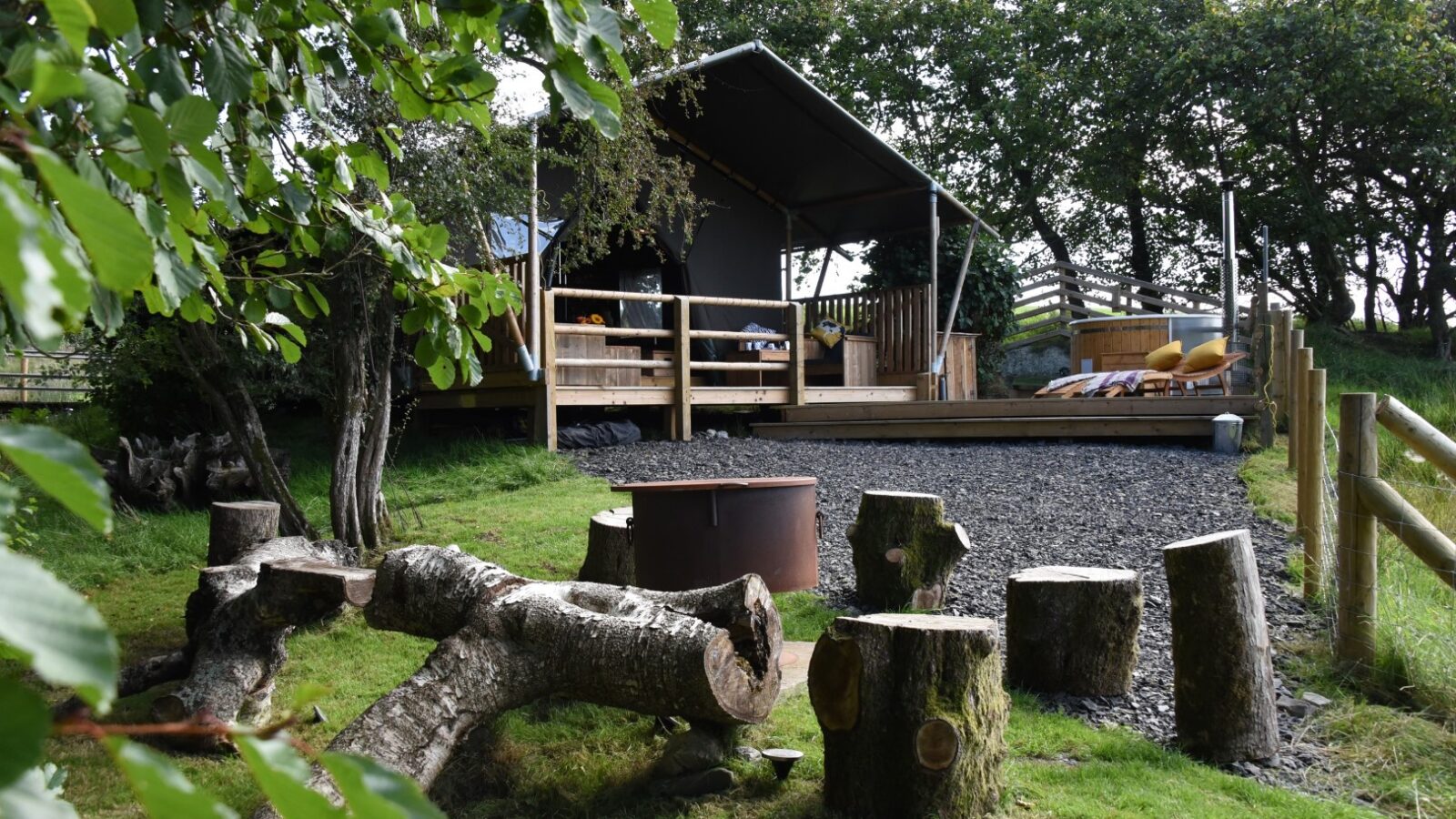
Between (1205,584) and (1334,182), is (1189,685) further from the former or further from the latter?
(1334,182)

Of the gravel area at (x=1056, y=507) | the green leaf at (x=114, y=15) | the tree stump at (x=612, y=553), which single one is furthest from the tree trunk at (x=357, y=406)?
the green leaf at (x=114, y=15)

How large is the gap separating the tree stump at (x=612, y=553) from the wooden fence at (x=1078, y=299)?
1533 cm

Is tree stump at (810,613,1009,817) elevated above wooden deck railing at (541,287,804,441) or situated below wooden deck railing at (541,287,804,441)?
below

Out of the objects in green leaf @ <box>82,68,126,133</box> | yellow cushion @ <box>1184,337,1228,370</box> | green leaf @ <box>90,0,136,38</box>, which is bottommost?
green leaf @ <box>82,68,126,133</box>

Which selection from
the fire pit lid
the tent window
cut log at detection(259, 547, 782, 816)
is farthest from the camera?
the tent window

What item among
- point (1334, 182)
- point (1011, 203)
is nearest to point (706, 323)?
point (1011, 203)

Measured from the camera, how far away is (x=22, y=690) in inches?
20.1

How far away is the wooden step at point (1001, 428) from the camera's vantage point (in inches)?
411

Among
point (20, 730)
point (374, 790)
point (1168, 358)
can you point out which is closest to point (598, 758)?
point (374, 790)

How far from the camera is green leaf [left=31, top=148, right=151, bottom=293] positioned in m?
0.57

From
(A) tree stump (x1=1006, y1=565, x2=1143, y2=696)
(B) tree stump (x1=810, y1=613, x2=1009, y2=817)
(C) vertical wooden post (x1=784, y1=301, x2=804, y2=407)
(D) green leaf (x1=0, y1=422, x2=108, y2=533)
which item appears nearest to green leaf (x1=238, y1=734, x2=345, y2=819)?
(D) green leaf (x1=0, y1=422, x2=108, y2=533)

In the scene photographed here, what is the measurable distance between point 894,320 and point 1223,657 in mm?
11279

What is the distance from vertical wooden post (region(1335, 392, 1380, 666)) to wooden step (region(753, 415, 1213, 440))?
5.91 meters

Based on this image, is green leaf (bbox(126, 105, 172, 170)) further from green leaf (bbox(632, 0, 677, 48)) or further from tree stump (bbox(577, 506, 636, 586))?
tree stump (bbox(577, 506, 636, 586))
